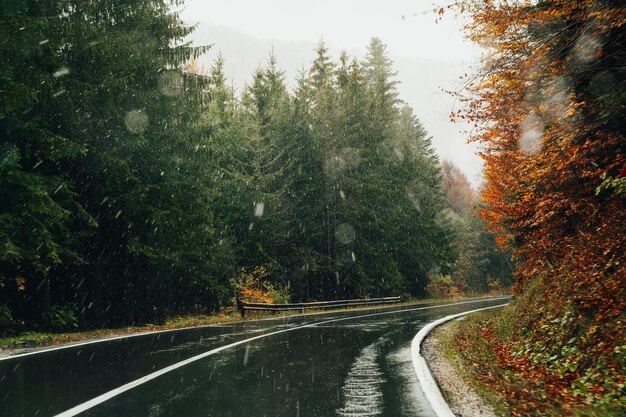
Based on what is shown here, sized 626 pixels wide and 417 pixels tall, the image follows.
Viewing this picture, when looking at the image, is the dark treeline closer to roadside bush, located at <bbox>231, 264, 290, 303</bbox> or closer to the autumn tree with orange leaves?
roadside bush, located at <bbox>231, 264, 290, 303</bbox>

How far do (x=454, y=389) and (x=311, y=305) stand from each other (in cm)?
2055

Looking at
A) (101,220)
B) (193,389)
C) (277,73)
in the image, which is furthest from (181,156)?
(277,73)

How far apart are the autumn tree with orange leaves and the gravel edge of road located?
50.8 inches

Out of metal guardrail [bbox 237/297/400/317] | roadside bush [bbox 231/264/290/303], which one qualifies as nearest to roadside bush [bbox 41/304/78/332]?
metal guardrail [bbox 237/297/400/317]

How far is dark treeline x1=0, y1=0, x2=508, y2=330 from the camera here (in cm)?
1381

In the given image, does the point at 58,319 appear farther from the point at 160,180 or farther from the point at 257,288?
the point at 257,288

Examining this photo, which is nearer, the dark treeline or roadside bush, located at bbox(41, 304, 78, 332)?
the dark treeline

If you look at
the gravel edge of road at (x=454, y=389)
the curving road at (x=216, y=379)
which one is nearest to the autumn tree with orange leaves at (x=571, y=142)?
the gravel edge of road at (x=454, y=389)

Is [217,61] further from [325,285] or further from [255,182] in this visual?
[325,285]

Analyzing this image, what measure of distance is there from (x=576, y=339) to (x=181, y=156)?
1599cm

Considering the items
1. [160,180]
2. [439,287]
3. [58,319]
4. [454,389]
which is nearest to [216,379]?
[454,389]

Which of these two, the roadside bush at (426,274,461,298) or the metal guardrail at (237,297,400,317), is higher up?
the roadside bush at (426,274,461,298)

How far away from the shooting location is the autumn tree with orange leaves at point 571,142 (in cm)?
757

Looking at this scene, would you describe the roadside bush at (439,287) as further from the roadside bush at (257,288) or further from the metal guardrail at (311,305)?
the roadside bush at (257,288)
